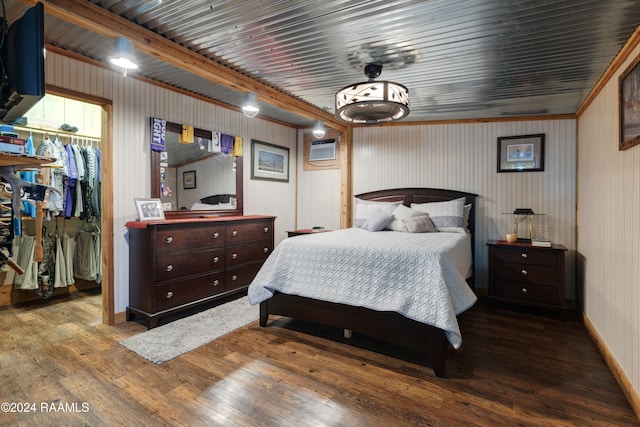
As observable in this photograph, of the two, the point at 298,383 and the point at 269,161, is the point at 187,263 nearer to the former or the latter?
the point at 298,383

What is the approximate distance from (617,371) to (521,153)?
8.78 ft

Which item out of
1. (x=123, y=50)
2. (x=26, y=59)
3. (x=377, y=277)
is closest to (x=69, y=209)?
(x=123, y=50)

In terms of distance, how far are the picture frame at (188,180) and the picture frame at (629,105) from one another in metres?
3.88

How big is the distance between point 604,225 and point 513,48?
1.60 metres

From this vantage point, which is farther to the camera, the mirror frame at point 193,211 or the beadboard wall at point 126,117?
the mirror frame at point 193,211

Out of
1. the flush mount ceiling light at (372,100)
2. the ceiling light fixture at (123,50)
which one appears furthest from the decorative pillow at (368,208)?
the ceiling light fixture at (123,50)

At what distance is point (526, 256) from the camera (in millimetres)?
3553

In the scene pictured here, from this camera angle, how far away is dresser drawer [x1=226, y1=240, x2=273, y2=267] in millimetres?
3799

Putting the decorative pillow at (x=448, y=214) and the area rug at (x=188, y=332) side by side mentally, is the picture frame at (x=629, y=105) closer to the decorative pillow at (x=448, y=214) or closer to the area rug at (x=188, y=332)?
the decorative pillow at (x=448, y=214)

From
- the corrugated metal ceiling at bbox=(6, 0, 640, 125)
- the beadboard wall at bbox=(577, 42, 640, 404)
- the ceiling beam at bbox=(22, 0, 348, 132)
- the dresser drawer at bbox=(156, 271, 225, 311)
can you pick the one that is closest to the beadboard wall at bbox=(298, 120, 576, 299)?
the beadboard wall at bbox=(577, 42, 640, 404)

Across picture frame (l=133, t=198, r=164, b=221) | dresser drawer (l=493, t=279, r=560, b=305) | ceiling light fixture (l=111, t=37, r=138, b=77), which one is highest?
ceiling light fixture (l=111, t=37, r=138, b=77)

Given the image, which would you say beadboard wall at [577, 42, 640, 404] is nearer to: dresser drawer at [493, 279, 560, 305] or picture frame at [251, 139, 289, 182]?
dresser drawer at [493, 279, 560, 305]

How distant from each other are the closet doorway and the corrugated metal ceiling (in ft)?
4.07

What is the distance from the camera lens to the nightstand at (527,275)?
3.41m
